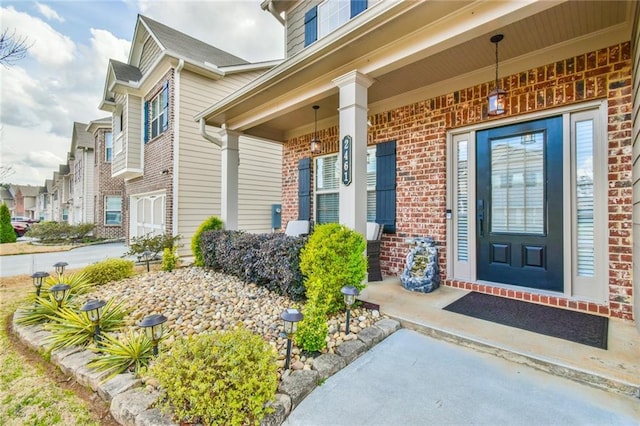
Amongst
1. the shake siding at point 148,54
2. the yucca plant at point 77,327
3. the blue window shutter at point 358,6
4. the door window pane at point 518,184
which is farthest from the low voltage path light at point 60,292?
the shake siding at point 148,54

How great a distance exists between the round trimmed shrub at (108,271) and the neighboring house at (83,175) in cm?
1316

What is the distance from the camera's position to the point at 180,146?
6898mm

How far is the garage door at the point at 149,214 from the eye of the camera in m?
7.76

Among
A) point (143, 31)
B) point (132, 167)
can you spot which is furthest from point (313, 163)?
point (143, 31)

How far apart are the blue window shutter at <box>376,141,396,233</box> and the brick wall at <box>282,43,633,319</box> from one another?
9 cm

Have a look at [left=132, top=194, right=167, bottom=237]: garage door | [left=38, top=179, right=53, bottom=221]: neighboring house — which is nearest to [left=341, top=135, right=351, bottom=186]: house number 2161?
[left=132, top=194, right=167, bottom=237]: garage door

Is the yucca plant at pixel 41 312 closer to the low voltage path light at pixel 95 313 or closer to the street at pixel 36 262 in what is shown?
the low voltage path light at pixel 95 313

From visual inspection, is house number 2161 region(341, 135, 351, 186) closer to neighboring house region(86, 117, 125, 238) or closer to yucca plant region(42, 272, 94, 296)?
yucca plant region(42, 272, 94, 296)

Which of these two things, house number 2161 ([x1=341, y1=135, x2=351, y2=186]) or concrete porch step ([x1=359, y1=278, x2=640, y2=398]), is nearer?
concrete porch step ([x1=359, y1=278, x2=640, y2=398])

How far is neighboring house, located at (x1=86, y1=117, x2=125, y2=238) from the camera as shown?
13.1m

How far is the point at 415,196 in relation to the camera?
4254mm

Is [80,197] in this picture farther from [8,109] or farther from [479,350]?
[479,350]

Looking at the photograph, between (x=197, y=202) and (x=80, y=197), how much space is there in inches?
553

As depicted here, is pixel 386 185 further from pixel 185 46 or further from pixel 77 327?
pixel 185 46
